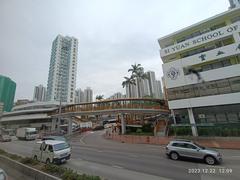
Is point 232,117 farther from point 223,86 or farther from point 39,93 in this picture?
point 39,93

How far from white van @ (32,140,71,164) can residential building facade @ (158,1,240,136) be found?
20.3m

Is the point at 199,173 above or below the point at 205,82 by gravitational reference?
below

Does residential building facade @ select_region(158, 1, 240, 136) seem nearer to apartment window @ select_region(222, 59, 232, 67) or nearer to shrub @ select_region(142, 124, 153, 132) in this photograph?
apartment window @ select_region(222, 59, 232, 67)

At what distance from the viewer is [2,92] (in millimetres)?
95750

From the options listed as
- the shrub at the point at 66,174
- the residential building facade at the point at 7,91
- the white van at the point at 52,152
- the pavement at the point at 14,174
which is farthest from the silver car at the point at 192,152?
the residential building facade at the point at 7,91

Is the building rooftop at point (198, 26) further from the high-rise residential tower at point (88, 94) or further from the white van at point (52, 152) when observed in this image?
the high-rise residential tower at point (88, 94)

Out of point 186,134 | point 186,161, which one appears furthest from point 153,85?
point 186,161

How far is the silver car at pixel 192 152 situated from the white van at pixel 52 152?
8.97 metres

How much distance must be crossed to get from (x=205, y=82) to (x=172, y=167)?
61.3 ft

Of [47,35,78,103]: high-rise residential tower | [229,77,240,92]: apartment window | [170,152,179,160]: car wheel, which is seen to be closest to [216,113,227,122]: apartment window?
[229,77,240,92]: apartment window

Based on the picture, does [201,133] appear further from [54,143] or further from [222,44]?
[54,143]

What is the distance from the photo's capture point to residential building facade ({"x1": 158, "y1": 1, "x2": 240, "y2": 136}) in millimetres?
23266

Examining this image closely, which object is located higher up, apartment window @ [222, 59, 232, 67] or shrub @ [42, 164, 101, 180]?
apartment window @ [222, 59, 232, 67]

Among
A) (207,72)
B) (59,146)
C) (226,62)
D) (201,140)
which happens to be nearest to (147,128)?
(201,140)
